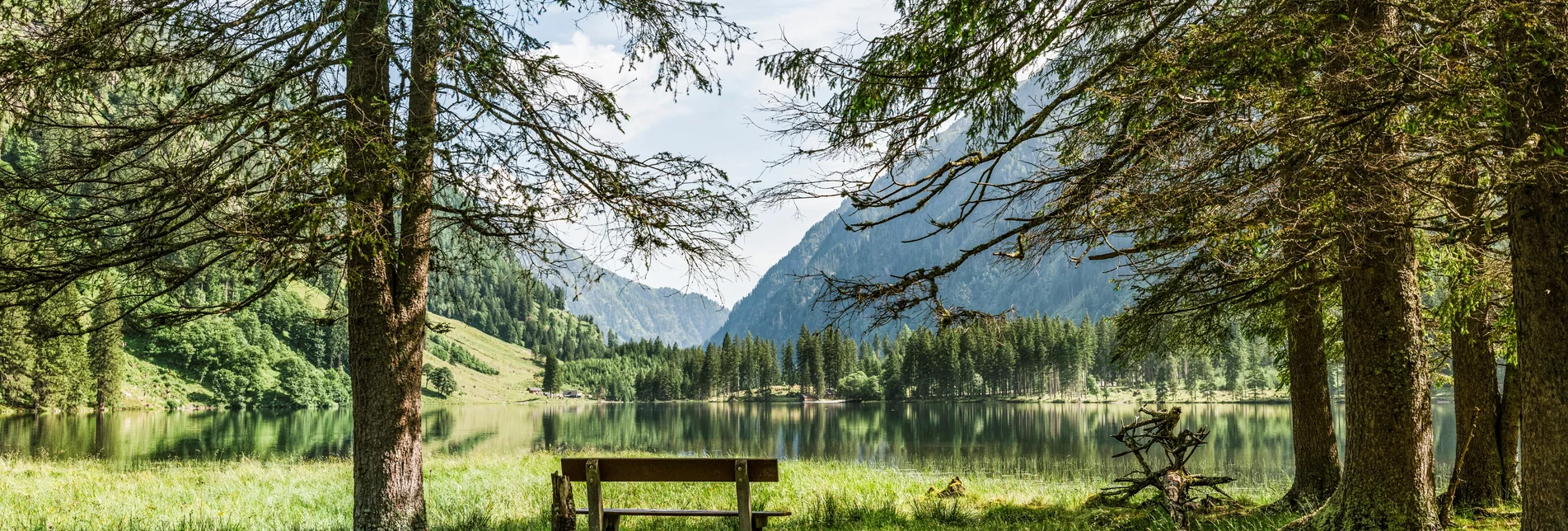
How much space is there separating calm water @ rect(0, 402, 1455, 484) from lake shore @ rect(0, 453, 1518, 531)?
858cm

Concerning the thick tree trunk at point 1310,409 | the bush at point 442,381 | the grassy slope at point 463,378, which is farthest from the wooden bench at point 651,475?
the bush at point 442,381

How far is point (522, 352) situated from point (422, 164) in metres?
180

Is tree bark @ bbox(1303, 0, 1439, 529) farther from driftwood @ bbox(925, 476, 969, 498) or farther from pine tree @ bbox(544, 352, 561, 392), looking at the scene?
pine tree @ bbox(544, 352, 561, 392)

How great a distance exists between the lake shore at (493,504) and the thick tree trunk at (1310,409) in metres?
0.63

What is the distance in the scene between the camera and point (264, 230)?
17.5ft

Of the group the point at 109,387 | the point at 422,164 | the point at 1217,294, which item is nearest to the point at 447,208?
the point at 422,164

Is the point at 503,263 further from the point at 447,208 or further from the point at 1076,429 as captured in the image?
the point at 1076,429

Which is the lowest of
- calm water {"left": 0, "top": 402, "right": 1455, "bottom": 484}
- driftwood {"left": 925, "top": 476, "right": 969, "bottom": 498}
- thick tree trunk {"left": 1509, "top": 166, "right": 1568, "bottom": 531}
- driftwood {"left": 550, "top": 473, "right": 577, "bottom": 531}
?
calm water {"left": 0, "top": 402, "right": 1455, "bottom": 484}

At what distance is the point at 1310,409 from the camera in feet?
29.6

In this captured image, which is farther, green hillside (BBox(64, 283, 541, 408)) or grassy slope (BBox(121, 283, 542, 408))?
grassy slope (BBox(121, 283, 542, 408))

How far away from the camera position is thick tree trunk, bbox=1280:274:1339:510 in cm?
871

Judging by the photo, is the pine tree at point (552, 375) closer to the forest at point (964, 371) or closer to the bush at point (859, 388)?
the forest at point (964, 371)

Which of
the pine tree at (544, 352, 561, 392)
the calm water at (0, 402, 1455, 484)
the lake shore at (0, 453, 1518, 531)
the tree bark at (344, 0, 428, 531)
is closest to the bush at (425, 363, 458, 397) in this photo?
the pine tree at (544, 352, 561, 392)

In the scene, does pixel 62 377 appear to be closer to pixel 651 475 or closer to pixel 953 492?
pixel 953 492
